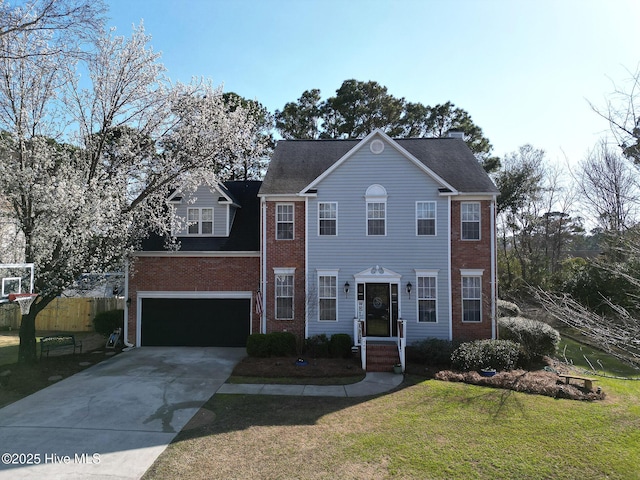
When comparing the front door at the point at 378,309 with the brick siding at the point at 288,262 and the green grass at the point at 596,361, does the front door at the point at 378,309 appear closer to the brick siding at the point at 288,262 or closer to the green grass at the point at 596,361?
the brick siding at the point at 288,262

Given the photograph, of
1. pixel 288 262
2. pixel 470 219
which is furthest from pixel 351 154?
pixel 470 219

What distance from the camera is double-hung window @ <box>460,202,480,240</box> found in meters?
14.8

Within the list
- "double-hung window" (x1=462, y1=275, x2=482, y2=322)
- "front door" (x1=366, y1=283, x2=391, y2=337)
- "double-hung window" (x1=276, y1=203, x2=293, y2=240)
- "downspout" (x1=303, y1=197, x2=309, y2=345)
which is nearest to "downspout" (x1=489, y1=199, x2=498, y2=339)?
"double-hung window" (x1=462, y1=275, x2=482, y2=322)

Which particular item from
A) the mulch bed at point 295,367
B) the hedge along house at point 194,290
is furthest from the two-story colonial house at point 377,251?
the mulch bed at point 295,367

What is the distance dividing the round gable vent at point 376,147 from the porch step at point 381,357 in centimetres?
756

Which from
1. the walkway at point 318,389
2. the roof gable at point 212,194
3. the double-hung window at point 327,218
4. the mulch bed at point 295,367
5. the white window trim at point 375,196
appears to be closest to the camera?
the walkway at point 318,389

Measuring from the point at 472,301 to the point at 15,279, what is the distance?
15.0 meters

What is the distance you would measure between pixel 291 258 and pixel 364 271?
3007mm

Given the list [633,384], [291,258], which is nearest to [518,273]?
[633,384]

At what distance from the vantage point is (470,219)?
14898 mm

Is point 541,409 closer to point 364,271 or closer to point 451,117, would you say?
point 364,271

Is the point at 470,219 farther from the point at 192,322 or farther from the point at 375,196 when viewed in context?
the point at 192,322

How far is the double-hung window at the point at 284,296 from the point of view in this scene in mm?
15219

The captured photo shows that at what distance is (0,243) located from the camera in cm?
1094
